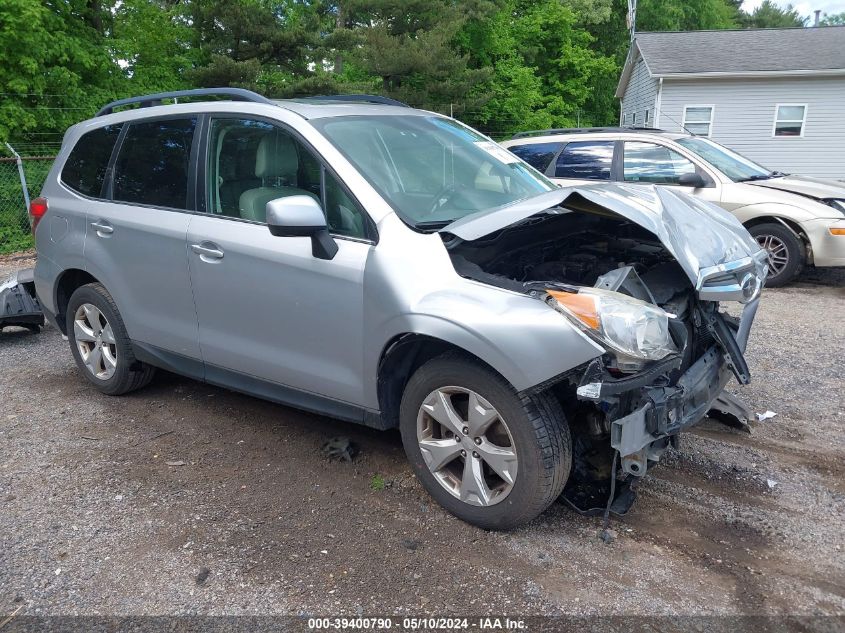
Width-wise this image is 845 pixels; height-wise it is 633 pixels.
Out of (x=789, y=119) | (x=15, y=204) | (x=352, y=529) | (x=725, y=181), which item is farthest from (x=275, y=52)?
(x=352, y=529)

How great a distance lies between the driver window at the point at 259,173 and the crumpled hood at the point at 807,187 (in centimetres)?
642

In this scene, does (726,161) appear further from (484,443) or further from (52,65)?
(52,65)

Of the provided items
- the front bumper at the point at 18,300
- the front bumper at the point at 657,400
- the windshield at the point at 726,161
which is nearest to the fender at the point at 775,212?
the windshield at the point at 726,161

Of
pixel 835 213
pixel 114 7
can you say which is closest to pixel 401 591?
pixel 835 213

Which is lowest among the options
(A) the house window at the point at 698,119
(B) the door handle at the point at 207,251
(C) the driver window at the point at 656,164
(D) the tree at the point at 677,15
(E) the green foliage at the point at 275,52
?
(B) the door handle at the point at 207,251

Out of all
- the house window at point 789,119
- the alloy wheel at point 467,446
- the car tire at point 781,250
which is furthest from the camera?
the house window at point 789,119

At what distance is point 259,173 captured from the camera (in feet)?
12.6

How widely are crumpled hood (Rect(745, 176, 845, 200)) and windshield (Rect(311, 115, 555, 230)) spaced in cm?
499

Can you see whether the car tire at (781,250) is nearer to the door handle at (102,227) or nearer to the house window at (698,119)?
the door handle at (102,227)

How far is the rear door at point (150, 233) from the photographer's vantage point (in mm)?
4066

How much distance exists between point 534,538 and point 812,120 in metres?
21.4

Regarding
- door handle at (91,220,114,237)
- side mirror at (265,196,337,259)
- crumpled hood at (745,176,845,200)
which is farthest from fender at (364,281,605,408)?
crumpled hood at (745,176,845,200)

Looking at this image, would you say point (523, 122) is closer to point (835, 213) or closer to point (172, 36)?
Answer: point (172, 36)

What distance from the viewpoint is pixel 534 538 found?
3090 millimetres
